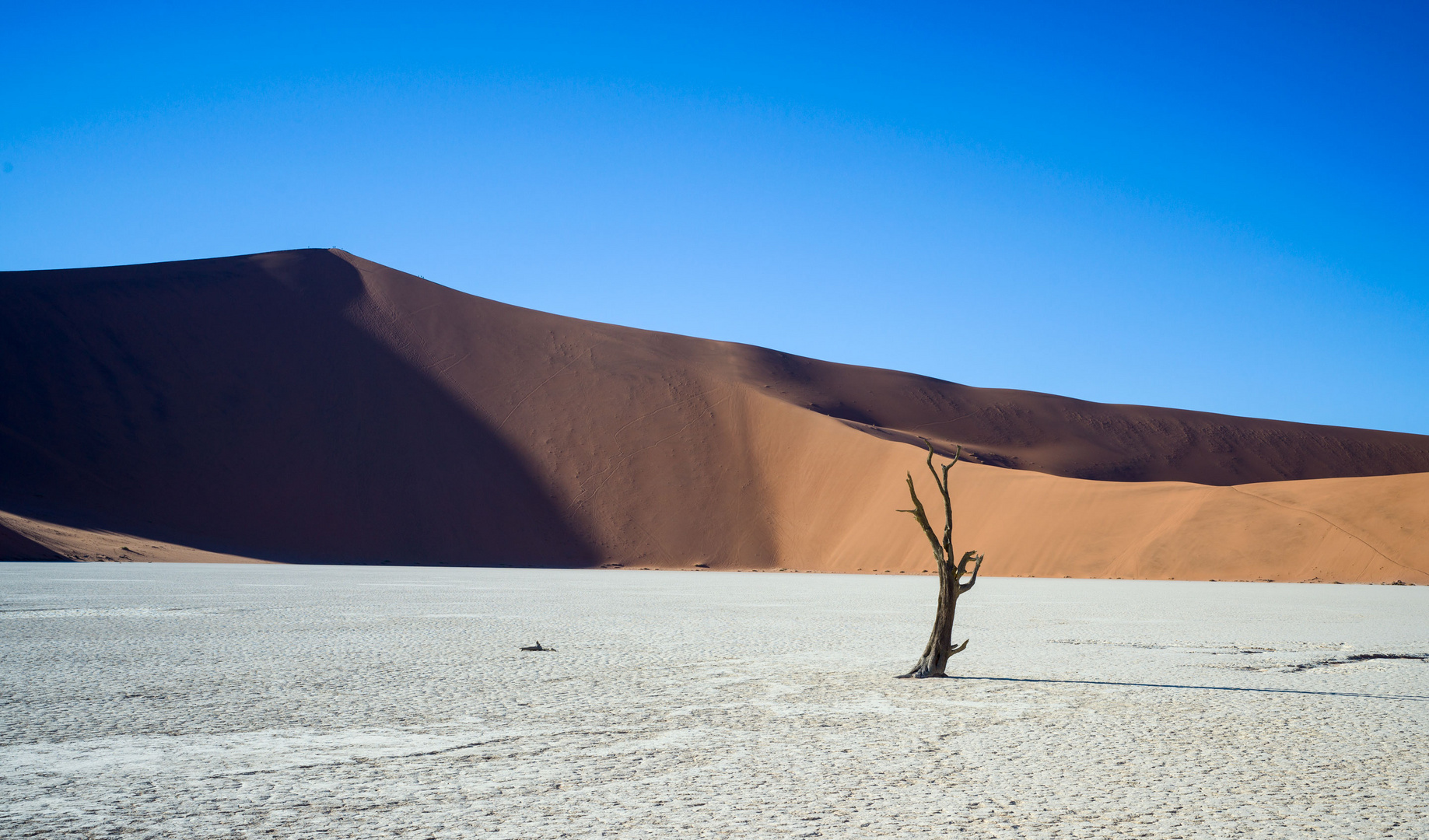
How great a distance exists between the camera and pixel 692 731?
261 inches

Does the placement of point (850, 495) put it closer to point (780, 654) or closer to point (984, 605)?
point (984, 605)

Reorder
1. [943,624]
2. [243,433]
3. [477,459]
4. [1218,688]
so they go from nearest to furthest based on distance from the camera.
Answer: [1218,688] → [943,624] → [243,433] → [477,459]

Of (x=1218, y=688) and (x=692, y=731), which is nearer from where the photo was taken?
(x=692, y=731)

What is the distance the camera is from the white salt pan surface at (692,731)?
464 centimetres

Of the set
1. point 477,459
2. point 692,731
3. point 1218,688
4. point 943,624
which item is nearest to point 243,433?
point 477,459

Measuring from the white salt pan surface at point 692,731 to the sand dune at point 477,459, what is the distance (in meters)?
26.8

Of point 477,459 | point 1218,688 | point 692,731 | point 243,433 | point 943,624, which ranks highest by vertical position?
point 243,433

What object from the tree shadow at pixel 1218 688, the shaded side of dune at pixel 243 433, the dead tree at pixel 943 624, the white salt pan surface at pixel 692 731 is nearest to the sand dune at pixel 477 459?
the shaded side of dune at pixel 243 433

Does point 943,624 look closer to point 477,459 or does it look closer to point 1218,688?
point 1218,688

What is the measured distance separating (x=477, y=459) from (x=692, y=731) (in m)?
50.7

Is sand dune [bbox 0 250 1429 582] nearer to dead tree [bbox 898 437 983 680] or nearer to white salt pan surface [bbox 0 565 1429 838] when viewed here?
white salt pan surface [bbox 0 565 1429 838]

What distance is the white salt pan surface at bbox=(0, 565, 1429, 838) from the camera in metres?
4.64

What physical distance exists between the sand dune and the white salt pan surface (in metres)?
26.8

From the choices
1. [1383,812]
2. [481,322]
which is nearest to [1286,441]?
[481,322]
